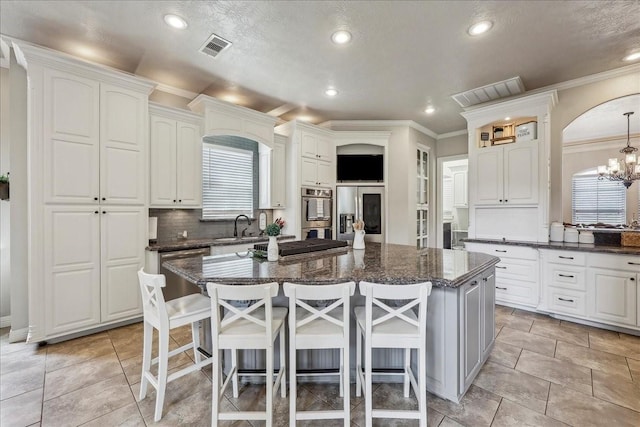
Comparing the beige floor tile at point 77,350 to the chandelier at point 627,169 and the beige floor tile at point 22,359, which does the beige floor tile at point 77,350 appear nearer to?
the beige floor tile at point 22,359

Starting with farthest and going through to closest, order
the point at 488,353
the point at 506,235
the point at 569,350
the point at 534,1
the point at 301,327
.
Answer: the point at 506,235
the point at 569,350
the point at 488,353
the point at 534,1
the point at 301,327

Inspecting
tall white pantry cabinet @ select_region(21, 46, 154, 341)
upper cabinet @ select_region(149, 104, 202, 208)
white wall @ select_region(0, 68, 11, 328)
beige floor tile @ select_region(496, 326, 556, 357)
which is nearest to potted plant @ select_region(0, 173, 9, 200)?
white wall @ select_region(0, 68, 11, 328)

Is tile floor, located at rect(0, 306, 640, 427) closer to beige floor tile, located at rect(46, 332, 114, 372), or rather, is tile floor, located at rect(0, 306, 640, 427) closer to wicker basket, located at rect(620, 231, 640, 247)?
beige floor tile, located at rect(46, 332, 114, 372)

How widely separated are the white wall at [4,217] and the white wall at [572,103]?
6.50 m

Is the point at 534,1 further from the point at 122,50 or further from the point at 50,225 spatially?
the point at 50,225

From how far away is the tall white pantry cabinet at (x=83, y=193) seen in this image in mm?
2605

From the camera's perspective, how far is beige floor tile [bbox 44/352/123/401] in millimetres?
2053

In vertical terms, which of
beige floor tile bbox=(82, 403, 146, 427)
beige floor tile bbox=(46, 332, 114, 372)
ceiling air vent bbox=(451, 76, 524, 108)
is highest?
ceiling air vent bbox=(451, 76, 524, 108)

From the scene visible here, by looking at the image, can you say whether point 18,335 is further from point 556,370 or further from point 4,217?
point 556,370

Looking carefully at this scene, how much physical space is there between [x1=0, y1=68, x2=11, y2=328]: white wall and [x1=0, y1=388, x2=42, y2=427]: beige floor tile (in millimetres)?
1772

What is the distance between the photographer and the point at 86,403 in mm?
1898

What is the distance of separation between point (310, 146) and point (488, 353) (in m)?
3.73

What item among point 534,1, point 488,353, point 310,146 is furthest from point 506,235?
point 310,146

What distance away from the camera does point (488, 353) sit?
2.42 metres
